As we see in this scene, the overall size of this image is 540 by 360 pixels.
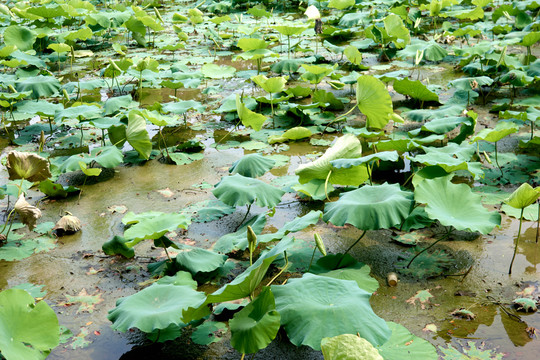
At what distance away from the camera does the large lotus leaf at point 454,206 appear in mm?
2453

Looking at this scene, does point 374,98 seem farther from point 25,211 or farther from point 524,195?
point 25,211

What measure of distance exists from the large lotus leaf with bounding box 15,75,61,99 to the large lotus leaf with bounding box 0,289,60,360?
3.14m

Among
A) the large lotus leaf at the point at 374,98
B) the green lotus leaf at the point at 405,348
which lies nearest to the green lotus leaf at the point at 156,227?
the green lotus leaf at the point at 405,348

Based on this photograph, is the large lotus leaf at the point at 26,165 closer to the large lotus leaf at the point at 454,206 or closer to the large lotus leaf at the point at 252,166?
the large lotus leaf at the point at 252,166

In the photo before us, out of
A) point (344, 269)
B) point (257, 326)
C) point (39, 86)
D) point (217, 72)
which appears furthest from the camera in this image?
point (217, 72)

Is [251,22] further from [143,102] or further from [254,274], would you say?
[254,274]

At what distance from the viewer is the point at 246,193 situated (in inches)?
110

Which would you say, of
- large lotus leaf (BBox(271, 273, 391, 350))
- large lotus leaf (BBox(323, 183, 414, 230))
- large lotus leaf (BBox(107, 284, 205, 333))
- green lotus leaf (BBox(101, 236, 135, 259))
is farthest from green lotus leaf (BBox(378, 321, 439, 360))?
green lotus leaf (BBox(101, 236, 135, 259))

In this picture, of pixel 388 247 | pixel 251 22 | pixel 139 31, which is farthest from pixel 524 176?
pixel 251 22

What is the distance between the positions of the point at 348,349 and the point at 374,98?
2527mm

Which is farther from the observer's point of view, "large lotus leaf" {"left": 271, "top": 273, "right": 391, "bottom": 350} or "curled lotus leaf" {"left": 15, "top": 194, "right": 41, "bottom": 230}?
"curled lotus leaf" {"left": 15, "top": 194, "right": 41, "bottom": 230}

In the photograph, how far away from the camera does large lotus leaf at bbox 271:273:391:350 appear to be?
1795 millimetres

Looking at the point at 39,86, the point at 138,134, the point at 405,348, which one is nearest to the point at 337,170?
the point at 405,348

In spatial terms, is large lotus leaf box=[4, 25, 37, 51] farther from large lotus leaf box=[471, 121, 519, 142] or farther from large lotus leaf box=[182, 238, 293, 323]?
large lotus leaf box=[182, 238, 293, 323]
